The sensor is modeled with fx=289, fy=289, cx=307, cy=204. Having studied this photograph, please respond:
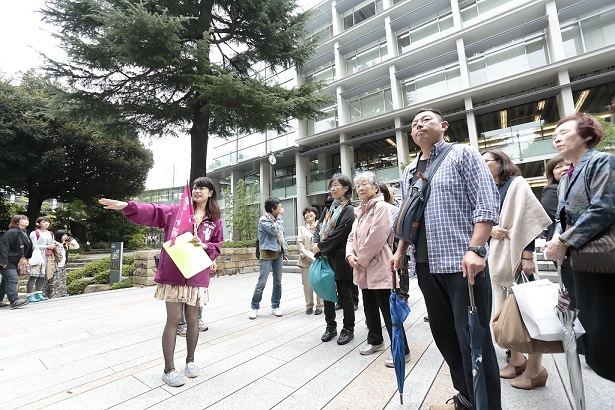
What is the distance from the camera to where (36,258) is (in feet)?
22.2

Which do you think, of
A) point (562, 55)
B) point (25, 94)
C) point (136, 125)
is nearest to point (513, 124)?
point (562, 55)

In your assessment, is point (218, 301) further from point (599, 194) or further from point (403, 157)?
point (403, 157)

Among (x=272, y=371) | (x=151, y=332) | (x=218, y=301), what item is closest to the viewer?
(x=272, y=371)

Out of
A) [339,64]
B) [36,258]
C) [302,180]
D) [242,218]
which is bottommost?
[36,258]

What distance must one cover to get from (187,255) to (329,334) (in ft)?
6.84

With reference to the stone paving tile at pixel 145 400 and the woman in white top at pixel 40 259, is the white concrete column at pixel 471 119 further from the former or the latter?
the woman in white top at pixel 40 259

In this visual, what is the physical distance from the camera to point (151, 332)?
407cm

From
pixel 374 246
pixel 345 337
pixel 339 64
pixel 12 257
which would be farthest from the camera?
pixel 339 64

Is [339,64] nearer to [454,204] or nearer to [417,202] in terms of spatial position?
[417,202]

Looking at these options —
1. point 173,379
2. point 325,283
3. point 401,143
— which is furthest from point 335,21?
point 173,379

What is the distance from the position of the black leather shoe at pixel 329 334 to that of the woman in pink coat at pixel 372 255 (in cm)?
53

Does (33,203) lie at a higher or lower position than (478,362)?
higher

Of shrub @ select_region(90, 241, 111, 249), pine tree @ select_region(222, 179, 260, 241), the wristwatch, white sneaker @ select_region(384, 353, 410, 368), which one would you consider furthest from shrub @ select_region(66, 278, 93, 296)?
shrub @ select_region(90, 241, 111, 249)

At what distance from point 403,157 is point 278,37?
934 centimetres
